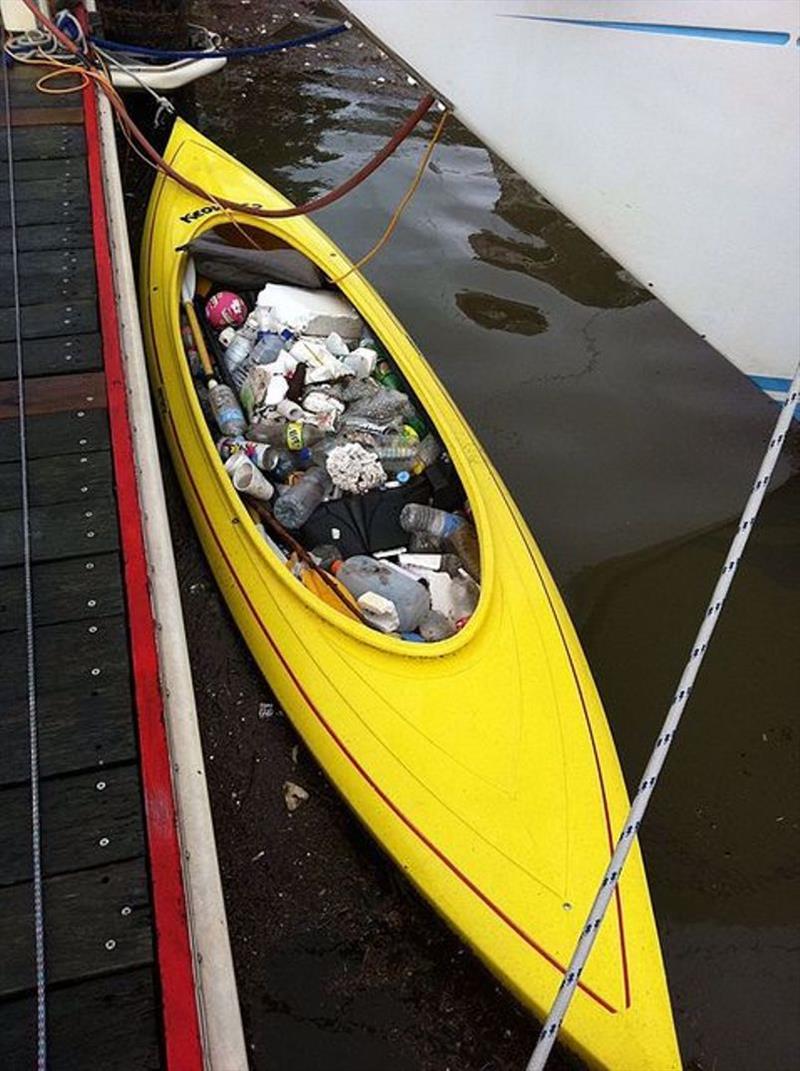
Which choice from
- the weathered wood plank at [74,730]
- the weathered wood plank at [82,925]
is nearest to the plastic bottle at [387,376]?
the weathered wood plank at [74,730]

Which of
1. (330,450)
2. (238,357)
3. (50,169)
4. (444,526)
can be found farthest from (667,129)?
(50,169)

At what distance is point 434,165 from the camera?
26.7ft

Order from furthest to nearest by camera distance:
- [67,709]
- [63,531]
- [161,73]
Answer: [161,73], [63,531], [67,709]

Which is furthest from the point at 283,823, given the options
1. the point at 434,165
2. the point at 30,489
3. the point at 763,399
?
the point at 434,165

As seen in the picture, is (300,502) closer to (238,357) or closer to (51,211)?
(238,357)

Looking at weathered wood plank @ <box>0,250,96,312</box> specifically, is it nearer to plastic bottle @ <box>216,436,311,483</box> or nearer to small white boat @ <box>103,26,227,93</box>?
plastic bottle @ <box>216,436,311,483</box>

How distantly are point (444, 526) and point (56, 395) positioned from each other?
1745mm

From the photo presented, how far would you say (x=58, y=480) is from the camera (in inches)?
124

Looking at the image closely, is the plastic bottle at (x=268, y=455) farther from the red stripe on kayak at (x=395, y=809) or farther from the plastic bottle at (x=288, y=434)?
the red stripe on kayak at (x=395, y=809)

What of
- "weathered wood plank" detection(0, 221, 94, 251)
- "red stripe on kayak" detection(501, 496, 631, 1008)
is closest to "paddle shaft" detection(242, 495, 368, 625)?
"red stripe on kayak" detection(501, 496, 631, 1008)

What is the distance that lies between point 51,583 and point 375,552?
1.57 meters

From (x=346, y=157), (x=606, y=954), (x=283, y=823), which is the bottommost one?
(x=283, y=823)

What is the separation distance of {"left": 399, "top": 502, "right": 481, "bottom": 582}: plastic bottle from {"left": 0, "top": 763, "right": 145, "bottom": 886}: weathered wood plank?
1.98 meters

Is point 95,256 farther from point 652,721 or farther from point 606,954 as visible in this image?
point 606,954
